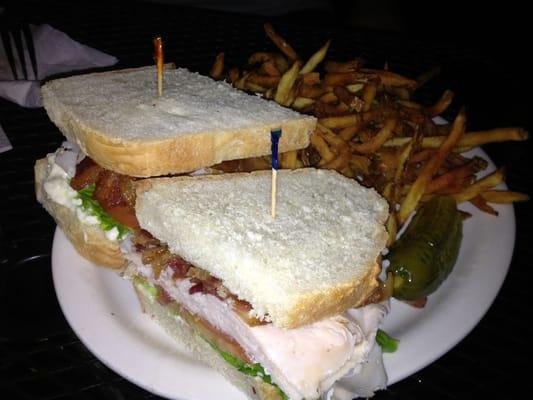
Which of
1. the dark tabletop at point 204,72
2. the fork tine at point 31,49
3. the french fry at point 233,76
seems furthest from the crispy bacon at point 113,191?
the fork tine at point 31,49

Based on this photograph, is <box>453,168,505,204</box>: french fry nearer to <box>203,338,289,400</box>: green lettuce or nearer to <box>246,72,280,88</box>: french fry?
<box>246,72,280,88</box>: french fry

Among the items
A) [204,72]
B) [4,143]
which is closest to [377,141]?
[204,72]

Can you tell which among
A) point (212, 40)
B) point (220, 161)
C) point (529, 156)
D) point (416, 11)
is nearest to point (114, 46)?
point (212, 40)

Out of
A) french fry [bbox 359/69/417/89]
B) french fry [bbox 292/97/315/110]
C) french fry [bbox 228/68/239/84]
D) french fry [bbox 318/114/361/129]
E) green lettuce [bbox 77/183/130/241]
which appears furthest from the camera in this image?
french fry [bbox 228/68/239/84]

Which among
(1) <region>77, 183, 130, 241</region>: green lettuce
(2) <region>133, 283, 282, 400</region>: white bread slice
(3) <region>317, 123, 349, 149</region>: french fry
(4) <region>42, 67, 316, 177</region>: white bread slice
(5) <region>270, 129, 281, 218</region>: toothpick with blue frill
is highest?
(5) <region>270, 129, 281, 218</region>: toothpick with blue frill

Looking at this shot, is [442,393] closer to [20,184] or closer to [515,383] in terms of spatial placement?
[515,383]

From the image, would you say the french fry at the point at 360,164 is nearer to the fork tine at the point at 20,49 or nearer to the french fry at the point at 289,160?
the french fry at the point at 289,160

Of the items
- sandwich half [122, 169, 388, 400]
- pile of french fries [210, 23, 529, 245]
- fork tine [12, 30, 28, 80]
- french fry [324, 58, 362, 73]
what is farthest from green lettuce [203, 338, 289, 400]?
fork tine [12, 30, 28, 80]

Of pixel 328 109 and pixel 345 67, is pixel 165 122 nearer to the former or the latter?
pixel 328 109
